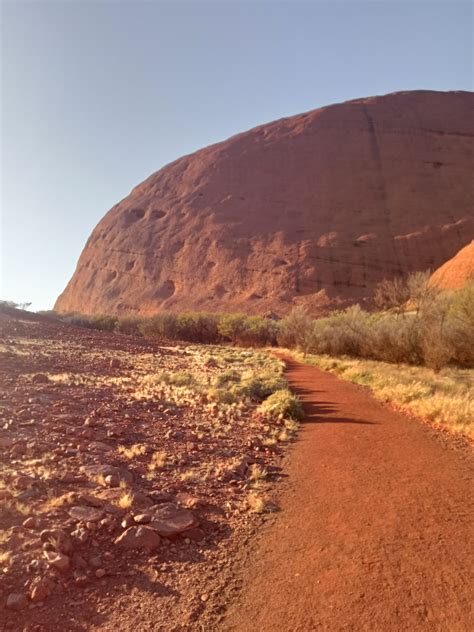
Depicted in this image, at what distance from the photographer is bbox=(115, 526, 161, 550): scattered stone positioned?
4359mm

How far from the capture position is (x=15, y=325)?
3259cm

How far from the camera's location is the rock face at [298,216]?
57094 millimetres

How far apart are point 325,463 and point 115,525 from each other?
150 inches

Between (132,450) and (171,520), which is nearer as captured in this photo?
(171,520)

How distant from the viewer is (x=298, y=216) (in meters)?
63.0

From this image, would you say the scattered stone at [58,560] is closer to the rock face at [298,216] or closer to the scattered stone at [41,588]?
the scattered stone at [41,588]

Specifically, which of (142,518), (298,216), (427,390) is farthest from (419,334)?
(298,216)

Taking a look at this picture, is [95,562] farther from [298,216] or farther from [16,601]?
[298,216]

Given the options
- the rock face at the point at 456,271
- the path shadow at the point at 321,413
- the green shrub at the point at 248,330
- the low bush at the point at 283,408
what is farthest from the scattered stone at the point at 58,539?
the rock face at the point at 456,271

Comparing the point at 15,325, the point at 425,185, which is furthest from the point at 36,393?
the point at 425,185

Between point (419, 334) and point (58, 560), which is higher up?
point (58, 560)

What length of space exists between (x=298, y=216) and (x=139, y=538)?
61.2 m

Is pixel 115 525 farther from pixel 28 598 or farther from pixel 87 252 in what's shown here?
pixel 87 252

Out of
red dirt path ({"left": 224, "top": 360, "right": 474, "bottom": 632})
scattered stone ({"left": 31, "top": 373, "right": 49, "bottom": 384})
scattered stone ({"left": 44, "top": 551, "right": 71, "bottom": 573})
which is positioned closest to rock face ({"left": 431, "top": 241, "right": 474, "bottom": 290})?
scattered stone ({"left": 31, "top": 373, "right": 49, "bottom": 384})
